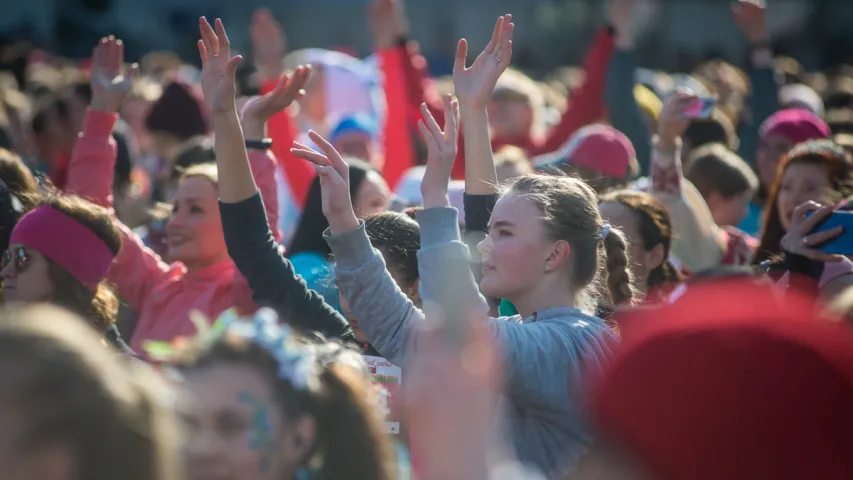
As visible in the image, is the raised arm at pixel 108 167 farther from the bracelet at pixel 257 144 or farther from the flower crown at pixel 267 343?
the flower crown at pixel 267 343

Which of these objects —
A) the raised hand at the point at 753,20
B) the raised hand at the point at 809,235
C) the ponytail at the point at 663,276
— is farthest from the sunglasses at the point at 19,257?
the raised hand at the point at 753,20

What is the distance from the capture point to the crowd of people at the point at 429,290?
1.53 meters

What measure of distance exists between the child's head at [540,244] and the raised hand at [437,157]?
0.63ft

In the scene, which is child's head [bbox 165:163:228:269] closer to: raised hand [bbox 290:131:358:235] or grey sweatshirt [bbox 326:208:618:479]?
raised hand [bbox 290:131:358:235]

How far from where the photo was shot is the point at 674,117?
494 centimetres

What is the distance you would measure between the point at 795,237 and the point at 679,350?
2337 mm

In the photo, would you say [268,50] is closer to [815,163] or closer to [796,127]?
[796,127]

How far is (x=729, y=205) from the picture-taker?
5836 millimetres

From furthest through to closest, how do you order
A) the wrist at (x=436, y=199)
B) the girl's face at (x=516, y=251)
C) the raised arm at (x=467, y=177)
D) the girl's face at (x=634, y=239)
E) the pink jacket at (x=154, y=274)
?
the girl's face at (x=634, y=239), the pink jacket at (x=154, y=274), the girl's face at (x=516, y=251), the wrist at (x=436, y=199), the raised arm at (x=467, y=177)

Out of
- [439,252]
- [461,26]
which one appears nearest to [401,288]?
[439,252]

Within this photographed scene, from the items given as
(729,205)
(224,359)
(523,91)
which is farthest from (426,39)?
(224,359)

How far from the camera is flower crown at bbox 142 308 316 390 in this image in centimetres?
223

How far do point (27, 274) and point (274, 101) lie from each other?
1062 millimetres

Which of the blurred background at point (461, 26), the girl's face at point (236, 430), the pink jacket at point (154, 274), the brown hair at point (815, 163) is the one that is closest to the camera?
the girl's face at point (236, 430)
